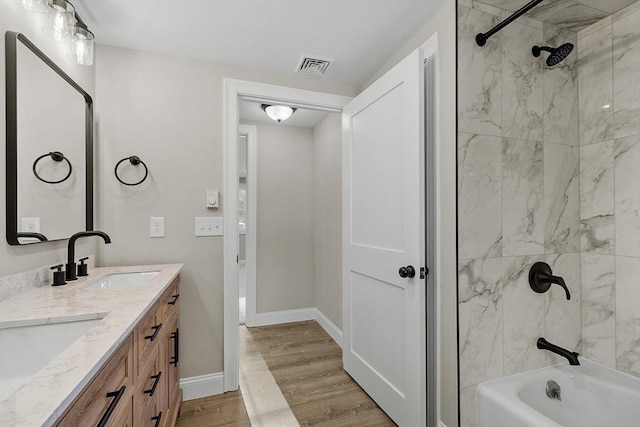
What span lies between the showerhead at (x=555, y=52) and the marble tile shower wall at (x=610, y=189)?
7.7 inches

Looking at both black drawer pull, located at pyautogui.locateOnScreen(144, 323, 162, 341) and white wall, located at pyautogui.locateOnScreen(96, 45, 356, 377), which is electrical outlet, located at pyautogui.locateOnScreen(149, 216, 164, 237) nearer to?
white wall, located at pyautogui.locateOnScreen(96, 45, 356, 377)

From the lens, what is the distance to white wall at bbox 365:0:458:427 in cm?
148

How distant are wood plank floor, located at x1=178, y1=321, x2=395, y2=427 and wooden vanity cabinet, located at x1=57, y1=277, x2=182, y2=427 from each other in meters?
0.24

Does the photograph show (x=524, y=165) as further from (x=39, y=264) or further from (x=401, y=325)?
(x=39, y=264)

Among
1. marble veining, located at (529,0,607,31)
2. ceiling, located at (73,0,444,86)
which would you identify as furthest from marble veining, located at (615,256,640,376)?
ceiling, located at (73,0,444,86)

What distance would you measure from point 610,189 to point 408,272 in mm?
936

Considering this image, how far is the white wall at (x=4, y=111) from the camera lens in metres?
1.17

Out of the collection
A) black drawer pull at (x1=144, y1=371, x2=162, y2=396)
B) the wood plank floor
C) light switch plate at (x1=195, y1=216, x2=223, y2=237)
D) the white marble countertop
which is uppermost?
light switch plate at (x1=195, y1=216, x2=223, y2=237)

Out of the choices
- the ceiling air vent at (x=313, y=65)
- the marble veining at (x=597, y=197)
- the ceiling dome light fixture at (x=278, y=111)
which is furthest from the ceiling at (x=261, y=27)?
the marble veining at (x=597, y=197)

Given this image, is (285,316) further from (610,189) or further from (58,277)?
(610,189)

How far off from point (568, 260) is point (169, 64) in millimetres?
2532

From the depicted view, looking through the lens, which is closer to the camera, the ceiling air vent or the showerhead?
the showerhead

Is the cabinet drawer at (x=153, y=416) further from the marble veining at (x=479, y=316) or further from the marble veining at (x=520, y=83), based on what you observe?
the marble veining at (x=520, y=83)

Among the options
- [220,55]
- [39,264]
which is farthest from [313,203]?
[39,264]
